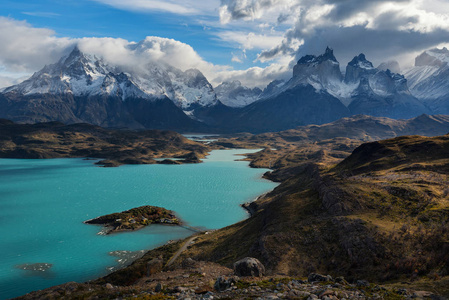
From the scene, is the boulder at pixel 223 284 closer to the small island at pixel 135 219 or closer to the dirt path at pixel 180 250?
the dirt path at pixel 180 250

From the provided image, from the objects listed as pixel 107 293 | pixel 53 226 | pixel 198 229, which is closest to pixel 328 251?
pixel 107 293

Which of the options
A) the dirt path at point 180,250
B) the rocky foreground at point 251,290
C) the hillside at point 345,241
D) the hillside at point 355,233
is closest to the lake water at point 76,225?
the dirt path at point 180,250

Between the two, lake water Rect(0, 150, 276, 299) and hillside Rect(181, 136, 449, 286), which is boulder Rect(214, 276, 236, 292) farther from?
lake water Rect(0, 150, 276, 299)

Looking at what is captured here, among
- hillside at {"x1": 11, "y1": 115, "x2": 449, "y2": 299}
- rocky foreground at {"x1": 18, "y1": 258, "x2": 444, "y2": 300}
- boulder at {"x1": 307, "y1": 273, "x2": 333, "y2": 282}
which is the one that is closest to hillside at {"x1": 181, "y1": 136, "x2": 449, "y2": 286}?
hillside at {"x1": 11, "y1": 115, "x2": 449, "y2": 299}

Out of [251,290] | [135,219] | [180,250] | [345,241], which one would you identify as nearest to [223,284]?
[251,290]

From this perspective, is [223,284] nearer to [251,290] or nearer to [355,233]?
[251,290]

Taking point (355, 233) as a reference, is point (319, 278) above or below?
below

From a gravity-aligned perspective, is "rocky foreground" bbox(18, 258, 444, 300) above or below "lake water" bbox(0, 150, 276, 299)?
above

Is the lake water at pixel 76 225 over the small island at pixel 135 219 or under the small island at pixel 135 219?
under

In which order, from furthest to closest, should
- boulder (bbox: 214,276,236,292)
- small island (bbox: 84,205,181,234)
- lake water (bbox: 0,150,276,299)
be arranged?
small island (bbox: 84,205,181,234), lake water (bbox: 0,150,276,299), boulder (bbox: 214,276,236,292)
